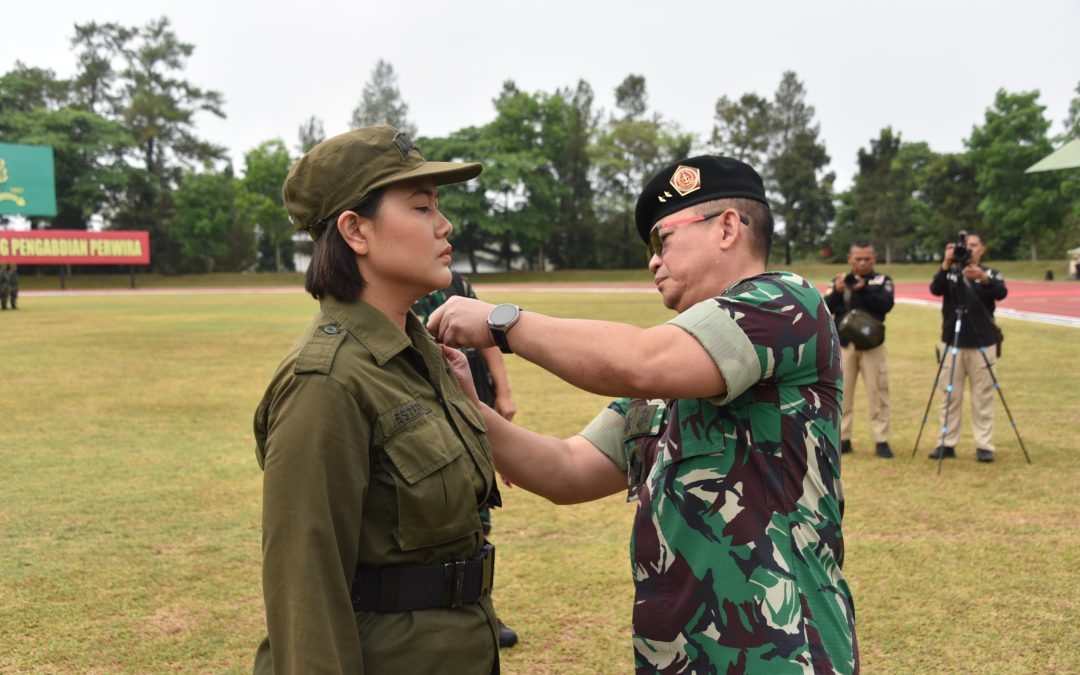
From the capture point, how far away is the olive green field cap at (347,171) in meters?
2.17

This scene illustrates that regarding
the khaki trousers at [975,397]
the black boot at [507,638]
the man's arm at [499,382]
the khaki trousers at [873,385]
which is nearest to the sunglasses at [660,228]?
the black boot at [507,638]

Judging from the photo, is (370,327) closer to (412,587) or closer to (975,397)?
(412,587)

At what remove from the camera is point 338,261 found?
2.21 m

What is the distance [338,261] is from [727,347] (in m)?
1.02

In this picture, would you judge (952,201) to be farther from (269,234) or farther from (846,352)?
(846,352)

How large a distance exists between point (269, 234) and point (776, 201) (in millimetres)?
43203

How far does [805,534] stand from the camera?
208 cm

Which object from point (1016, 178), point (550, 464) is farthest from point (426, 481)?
point (1016, 178)

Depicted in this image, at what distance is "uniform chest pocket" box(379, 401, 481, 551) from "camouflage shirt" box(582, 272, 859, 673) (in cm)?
53

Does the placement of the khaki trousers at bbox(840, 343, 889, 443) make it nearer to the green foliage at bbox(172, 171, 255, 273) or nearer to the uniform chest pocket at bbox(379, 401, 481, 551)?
the uniform chest pocket at bbox(379, 401, 481, 551)

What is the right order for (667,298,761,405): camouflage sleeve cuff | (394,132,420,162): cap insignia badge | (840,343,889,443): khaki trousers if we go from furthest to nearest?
(840,343,889,443): khaki trousers, (394,132,420,162): cap insignia badge, (667,298,761,405): camouflage sleeve cuff

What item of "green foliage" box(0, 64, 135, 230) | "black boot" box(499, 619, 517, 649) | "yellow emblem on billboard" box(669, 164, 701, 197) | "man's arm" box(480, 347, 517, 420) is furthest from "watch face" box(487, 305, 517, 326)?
"green foliage" box(0, 64, 135, 230)

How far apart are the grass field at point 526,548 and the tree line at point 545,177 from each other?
2256 inches

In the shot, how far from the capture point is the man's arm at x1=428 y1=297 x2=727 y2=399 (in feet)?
6.43
